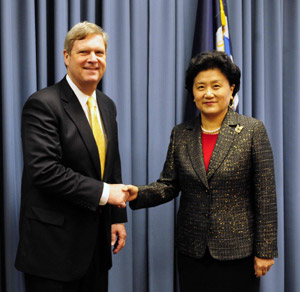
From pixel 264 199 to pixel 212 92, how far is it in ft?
1.75

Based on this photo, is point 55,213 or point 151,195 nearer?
point 55,213

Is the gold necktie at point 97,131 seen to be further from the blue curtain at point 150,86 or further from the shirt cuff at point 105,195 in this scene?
the blue curtain at point 150,86

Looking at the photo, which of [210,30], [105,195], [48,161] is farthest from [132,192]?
[210,30]

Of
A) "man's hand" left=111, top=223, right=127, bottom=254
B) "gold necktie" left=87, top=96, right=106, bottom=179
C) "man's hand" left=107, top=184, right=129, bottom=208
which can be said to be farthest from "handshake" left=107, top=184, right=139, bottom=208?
"man's hand" left=111, top=223, right=127, bottom=254

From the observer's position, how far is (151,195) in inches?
71.4

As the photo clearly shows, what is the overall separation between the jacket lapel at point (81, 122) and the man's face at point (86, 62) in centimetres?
7

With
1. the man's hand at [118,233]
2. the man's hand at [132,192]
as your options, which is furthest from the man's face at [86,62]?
the man's hand at [118,233]

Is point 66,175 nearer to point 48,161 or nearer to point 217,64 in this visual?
point 48,161

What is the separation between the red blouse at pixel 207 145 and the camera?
1.68 metres

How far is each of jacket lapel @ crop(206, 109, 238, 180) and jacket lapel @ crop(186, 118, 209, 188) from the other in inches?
1.1

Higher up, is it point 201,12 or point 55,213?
point 201,12

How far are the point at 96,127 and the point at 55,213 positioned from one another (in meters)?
0.41

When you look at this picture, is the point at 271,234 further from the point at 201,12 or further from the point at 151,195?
the point at 201,12

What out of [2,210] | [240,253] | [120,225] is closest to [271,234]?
[240,253]
